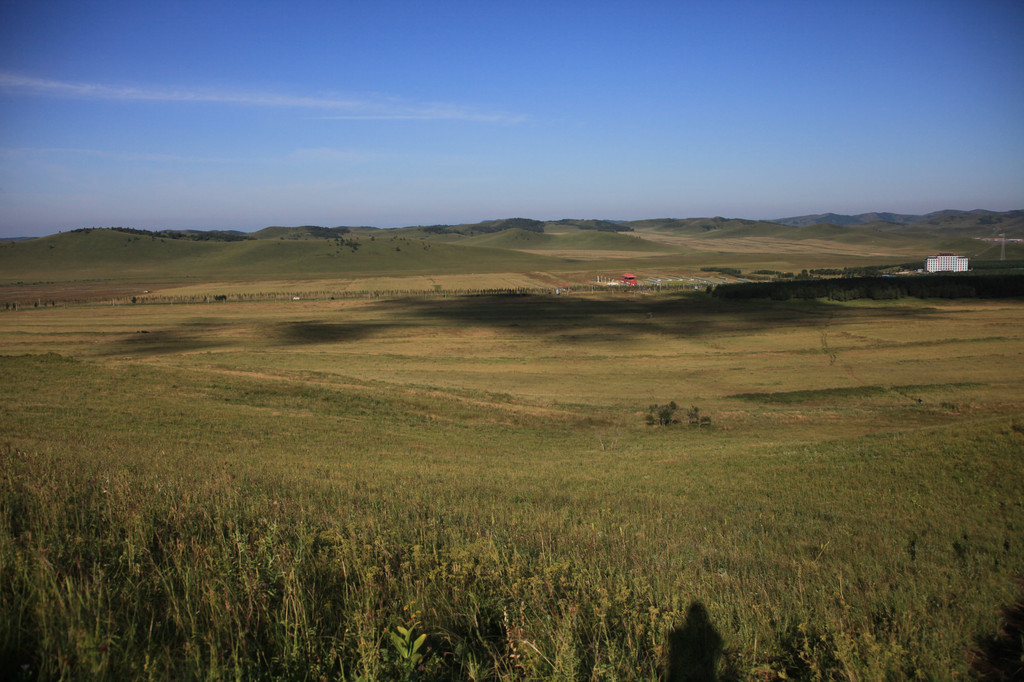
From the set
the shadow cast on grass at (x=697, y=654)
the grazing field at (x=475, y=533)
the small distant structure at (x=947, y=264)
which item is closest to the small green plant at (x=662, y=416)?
the grazing field at (x=475, y=533)

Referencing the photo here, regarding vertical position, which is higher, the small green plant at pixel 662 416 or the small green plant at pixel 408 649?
the small green plant at pixel 408 649

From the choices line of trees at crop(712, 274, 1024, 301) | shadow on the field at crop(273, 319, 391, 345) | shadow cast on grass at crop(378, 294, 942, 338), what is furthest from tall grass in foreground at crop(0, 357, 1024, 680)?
line of trees at crop(712, 274, 1024, 301)

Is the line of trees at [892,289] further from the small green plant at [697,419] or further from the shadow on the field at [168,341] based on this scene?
the small green plant at [697,419]

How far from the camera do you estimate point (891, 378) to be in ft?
124

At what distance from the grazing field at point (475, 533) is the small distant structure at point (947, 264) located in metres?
148

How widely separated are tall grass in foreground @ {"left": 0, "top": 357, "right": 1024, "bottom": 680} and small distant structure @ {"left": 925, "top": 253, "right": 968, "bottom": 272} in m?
167

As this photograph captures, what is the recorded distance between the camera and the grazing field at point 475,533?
403 cm

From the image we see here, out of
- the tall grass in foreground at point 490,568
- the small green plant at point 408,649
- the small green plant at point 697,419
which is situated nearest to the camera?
the small green plant at point 408,649

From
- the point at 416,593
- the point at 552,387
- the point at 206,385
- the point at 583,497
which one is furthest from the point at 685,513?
the point at 552,387

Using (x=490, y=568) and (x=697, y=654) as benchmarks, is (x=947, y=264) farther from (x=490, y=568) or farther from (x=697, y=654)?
(x=490, y=568)

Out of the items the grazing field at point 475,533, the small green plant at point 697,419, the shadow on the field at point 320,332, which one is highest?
the grazing field at point 475,533

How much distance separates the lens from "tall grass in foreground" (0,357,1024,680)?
Result: 3.92m

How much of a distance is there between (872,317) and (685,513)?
71307mm

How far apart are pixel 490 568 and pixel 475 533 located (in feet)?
5.78
